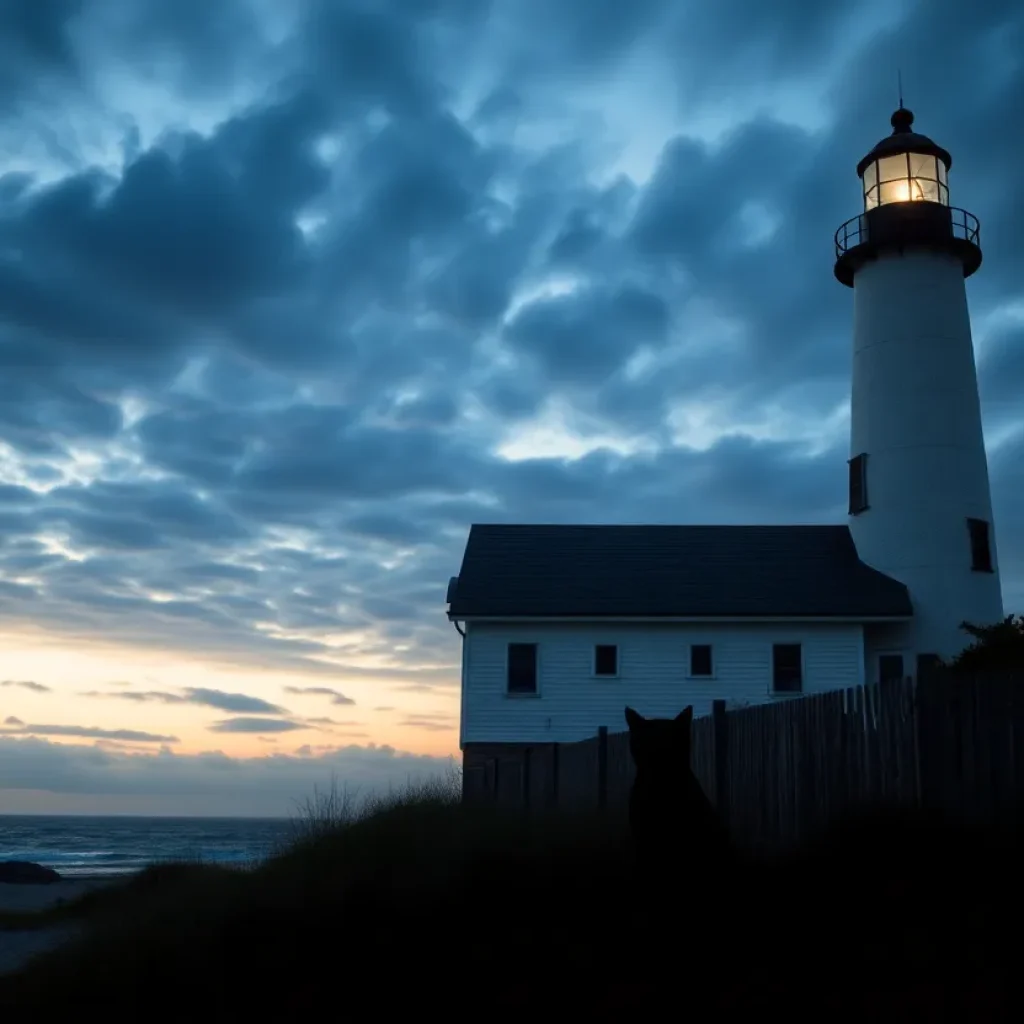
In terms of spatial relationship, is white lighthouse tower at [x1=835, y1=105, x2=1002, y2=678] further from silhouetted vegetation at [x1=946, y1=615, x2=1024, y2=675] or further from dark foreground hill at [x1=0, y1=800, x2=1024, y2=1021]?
dark foreground hill at [x1=0, y1=800, x2=1024, y2=1021]

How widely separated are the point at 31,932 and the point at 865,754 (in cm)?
1465

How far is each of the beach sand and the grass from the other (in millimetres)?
2850

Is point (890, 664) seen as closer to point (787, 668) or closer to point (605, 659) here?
point (787, 668)

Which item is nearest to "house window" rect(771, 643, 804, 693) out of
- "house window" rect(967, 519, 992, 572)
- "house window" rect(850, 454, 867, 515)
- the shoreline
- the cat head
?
"house window" rect(850, 454, 867, 515)

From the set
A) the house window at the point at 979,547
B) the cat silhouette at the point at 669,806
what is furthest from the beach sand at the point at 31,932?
the house window at the point at 979,547

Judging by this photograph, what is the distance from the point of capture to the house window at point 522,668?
91.5ft

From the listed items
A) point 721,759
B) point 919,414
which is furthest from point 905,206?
point 721,759

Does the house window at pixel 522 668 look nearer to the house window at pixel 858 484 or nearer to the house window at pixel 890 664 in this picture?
the house window at pixel 890 664

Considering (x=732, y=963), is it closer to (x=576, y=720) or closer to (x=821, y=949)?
(x=821, y=949)

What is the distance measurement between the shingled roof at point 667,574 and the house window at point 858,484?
126cm

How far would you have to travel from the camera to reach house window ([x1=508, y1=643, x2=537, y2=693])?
1098 inches

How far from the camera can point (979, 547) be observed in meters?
28.2

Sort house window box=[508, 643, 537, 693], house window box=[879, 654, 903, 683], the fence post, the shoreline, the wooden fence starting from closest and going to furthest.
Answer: the wooden fence, the fence post, the shoreline, house window box=[508, 643, 537, 693], house window box=[879, 654, 903, 683]

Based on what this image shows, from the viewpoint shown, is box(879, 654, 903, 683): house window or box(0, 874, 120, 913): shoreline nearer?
box(0, 874, 120, 913): shoreline
